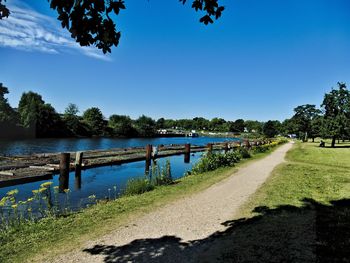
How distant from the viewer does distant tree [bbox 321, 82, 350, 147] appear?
47.5 m

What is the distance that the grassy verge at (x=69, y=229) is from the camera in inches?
222

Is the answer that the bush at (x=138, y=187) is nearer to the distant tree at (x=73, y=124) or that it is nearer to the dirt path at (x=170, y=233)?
the dirt path at (x=170, y=233)

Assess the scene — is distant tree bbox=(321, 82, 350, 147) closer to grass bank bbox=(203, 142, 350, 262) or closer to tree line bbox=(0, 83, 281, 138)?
grass bank bbox=(203, 142, 350, 262)

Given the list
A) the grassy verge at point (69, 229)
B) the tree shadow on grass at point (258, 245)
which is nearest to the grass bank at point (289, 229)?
the tree shadow on grass at point (258, 245)

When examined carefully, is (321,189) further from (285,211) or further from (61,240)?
(61,240)

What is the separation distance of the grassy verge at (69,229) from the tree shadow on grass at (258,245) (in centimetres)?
83

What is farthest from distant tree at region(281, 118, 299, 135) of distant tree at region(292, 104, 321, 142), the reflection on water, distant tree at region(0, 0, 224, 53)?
distant tree at region(0, 0, 224, 53)

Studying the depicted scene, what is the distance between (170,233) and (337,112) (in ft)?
170

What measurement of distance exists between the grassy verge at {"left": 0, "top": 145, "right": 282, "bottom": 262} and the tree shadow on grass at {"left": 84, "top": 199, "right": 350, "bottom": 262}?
83 centimetres

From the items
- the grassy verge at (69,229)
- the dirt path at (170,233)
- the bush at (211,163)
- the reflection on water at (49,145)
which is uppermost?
the bush at (211,163)

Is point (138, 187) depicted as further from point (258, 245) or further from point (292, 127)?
point (292, 127)

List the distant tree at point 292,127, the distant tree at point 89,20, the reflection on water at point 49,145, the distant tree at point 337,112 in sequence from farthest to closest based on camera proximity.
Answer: the distant tree at point 292,127 < the distant tree at point 337,112 < the reflection on water at point 49,145 < the distant tree at point 89,20

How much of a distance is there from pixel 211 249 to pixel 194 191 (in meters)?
5.39

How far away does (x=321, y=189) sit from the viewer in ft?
36.9
